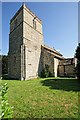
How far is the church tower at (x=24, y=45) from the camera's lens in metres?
25.0

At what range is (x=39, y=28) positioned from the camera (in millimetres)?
32094

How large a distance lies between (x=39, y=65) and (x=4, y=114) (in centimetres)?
2635

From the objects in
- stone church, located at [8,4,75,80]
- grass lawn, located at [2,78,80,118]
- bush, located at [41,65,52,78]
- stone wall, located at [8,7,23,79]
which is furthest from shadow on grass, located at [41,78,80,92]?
bush, located at [41,65,52,78]

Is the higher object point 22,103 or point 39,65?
point 39,65

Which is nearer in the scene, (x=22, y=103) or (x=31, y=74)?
(x=22, y=103)

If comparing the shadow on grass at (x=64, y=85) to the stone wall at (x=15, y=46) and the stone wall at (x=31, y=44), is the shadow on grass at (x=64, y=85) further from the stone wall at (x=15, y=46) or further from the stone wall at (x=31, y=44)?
the stone wall at (x=15, y=46)

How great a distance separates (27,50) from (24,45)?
107cm

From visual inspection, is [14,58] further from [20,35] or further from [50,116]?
[50,116]

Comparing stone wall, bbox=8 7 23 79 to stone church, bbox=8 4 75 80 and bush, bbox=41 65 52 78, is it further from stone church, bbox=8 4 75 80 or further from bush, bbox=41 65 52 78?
bush, bbox=41 65 52 78

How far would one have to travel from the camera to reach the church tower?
25000 mm

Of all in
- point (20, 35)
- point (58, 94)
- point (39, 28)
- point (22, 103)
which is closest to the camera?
point (22, 103)

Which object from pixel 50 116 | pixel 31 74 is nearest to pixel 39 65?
pixel 31 74

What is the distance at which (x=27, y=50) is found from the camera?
2580cm

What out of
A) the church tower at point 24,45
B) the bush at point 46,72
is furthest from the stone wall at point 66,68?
the church tower at point 24,45
